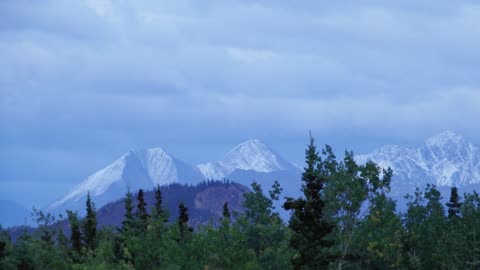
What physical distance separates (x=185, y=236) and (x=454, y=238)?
3872 cm

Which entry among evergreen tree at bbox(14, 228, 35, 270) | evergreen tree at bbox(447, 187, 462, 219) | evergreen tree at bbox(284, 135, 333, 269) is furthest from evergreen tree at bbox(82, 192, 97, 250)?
evergreen tree at bbox(284, 135, 333, 269)

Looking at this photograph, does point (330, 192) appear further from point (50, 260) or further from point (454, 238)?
point (50, 260)

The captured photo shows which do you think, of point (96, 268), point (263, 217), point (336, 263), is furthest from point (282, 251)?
point (96, 268)

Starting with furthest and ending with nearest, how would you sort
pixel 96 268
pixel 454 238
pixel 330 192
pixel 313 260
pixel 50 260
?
pixel 50 260 → pixel 454 238 → pixel 96 268 → pixel 330 192 → pixel 313 260

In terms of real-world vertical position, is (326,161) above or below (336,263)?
above

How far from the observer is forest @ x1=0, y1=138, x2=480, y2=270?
262 ft

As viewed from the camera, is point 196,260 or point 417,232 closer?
point 196,260

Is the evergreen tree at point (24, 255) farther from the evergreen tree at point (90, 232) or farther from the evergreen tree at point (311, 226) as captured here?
the evergreen tree at point (311, 226)

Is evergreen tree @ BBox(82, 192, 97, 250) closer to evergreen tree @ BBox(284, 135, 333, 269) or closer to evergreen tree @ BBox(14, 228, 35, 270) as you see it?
evergreen tree @ BBox(14, 228, 35, 270)

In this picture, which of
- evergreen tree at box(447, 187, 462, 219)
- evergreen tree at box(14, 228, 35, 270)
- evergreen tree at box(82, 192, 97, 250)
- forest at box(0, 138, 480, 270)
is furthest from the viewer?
evergreen tree at box(447, 187, 462, 219)

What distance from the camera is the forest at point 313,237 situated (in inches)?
3147

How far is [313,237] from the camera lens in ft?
249

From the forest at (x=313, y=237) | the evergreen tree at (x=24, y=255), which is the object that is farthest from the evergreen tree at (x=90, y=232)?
the evergreen tree at (x=24, y=255)

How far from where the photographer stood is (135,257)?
122m
